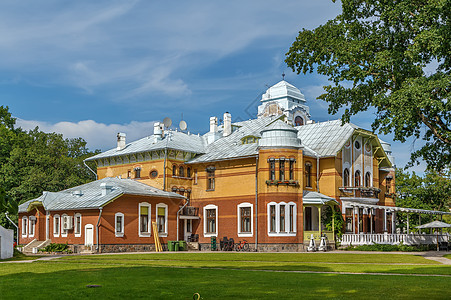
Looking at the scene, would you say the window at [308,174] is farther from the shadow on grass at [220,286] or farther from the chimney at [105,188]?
the shadow on grass at [220,286]

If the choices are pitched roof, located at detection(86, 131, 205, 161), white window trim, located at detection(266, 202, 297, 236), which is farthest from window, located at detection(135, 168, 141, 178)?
white window trim, located at detection(266, 202, 297, 236)

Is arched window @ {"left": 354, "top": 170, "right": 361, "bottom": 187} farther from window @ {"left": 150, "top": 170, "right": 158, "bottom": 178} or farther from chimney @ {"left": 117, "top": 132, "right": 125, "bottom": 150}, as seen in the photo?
chimney @ {"left": 117, "top": 132, "right": 125, "bottom": 150}

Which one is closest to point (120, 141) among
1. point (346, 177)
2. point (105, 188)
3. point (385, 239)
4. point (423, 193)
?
point (105, 188)

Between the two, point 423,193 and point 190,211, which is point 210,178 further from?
point 423,193

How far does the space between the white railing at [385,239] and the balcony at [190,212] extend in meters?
11.1

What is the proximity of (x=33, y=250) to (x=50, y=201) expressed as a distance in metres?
3.84

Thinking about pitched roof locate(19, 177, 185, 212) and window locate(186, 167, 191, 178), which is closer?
pitched roof locate(19, 177, 185, 212)

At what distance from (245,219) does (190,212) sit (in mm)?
5053

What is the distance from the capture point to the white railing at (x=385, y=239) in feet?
119

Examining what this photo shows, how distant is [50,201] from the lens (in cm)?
3925

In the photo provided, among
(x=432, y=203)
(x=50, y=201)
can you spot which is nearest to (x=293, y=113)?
(x=432, y=203)

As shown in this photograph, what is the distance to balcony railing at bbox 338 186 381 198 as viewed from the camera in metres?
39.6

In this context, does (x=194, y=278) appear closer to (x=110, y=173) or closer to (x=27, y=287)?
(x=27, y=287)

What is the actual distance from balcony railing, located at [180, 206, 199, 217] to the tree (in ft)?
60.4
